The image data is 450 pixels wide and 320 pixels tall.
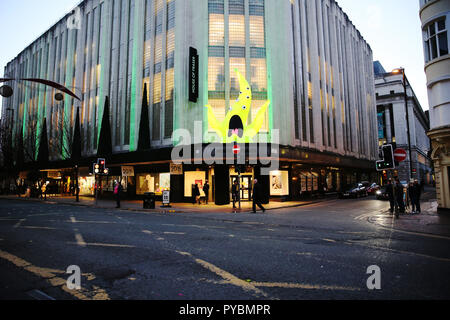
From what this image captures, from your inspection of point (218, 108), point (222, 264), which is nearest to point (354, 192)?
point (218, 108)

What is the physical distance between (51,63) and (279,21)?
37.8 meters

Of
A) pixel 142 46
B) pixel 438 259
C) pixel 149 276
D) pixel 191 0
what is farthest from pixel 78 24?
pixel 438 259

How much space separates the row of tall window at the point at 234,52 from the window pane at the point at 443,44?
1242 cm

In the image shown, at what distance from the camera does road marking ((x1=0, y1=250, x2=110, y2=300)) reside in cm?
359

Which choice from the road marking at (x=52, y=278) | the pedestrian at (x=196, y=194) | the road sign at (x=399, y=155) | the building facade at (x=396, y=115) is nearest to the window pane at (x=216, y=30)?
the pedestrian at (x=196, y=194)

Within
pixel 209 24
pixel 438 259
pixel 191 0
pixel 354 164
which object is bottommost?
pixel 438 259

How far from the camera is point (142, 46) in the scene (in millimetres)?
27500

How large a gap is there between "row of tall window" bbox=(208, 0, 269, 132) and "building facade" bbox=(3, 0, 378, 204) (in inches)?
3.7

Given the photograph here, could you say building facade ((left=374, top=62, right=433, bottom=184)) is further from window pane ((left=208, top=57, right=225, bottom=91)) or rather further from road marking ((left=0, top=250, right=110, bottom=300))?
road marking ((left=0, top=250, right=110, bottom=300))

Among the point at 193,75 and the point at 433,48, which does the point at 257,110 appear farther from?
the point at 433,48

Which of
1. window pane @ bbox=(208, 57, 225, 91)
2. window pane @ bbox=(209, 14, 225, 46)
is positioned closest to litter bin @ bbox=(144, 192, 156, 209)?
window pane @ bbox=(208, 57, 225, 91)

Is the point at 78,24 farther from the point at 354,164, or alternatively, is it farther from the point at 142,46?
the point at 354,164

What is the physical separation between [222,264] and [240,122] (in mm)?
18298
